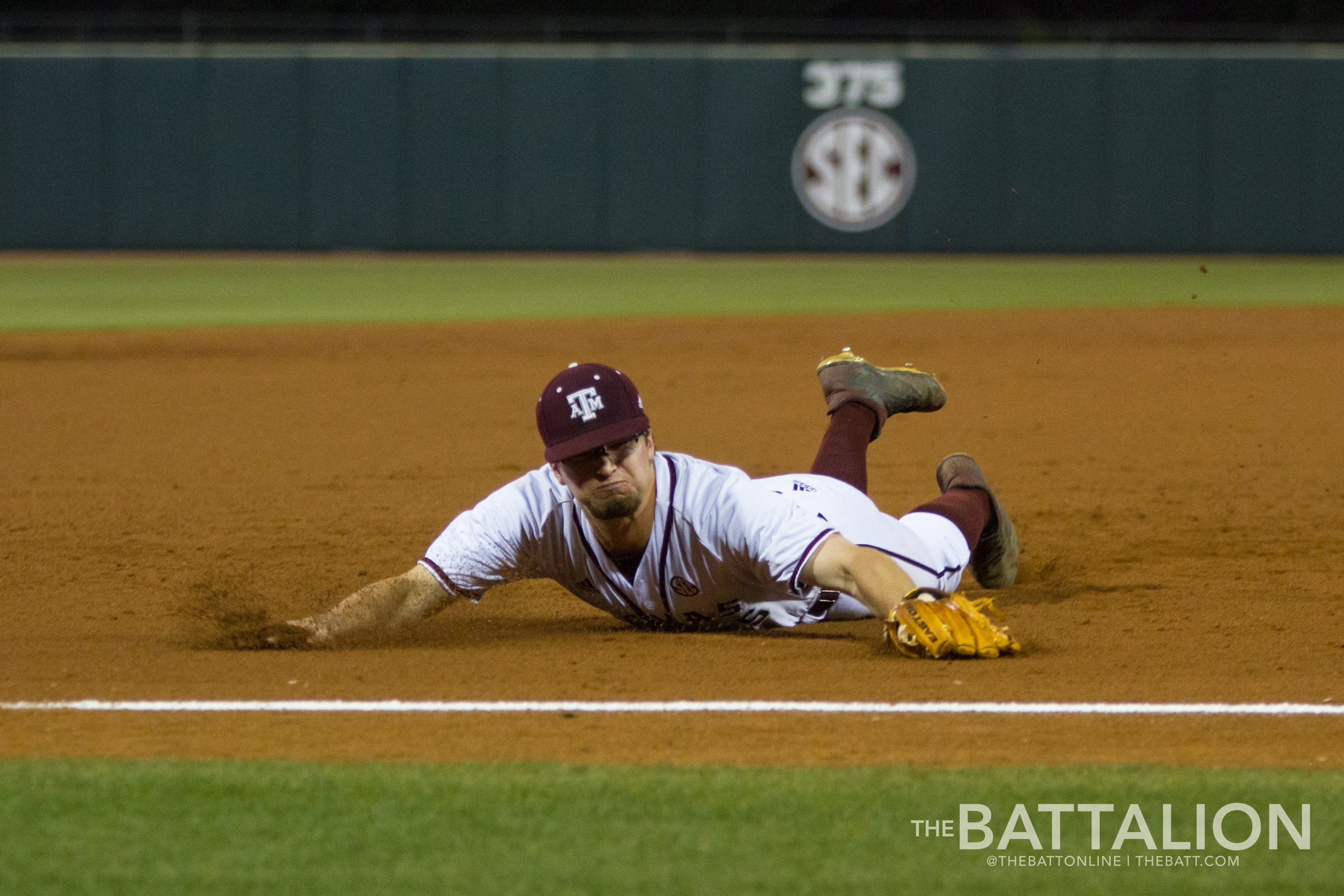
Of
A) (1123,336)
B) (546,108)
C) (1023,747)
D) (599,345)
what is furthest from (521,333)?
(1023,747)

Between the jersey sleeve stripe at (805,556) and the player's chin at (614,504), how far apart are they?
0.42 metres

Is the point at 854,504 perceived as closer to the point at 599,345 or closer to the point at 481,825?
the point at 481,825

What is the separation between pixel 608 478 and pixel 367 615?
2.81 feet

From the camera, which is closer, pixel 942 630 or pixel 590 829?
pixel 590 829

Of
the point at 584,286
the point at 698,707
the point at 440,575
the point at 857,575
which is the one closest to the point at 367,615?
the point at 440,575

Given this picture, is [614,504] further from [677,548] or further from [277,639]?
[277,639]

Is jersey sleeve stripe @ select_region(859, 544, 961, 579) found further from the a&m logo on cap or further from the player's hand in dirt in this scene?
the player's hand in dirt

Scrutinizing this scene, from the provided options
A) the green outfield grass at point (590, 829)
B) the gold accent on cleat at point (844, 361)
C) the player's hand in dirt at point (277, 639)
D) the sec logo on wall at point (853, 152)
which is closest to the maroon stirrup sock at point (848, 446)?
the gold accent on cleat at point (844, 361)

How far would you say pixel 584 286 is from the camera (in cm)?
1755

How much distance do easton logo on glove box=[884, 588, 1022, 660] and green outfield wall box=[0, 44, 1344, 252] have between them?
16012mm

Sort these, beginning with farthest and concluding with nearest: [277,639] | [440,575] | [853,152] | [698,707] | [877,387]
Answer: [853,152] < [877,387] < [277,639] < [440,575] < [698,707]

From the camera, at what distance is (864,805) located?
3.01m

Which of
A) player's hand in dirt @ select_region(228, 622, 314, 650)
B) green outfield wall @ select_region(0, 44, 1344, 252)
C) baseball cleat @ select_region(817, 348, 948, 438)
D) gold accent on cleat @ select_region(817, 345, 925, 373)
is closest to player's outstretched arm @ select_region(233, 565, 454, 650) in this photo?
player's hand in dirt @ select_region(228, 622, 314, 650)
